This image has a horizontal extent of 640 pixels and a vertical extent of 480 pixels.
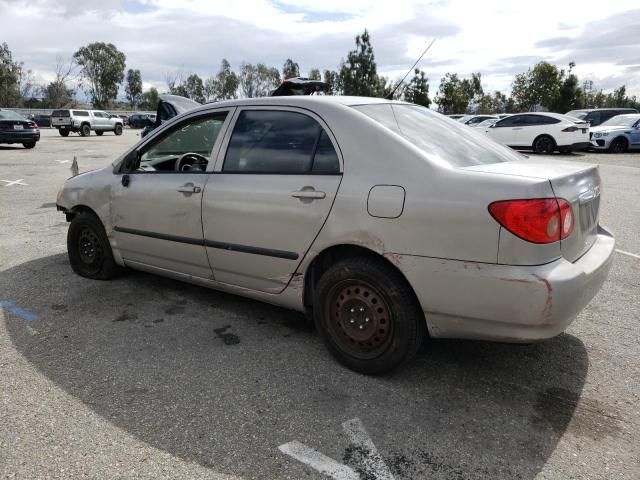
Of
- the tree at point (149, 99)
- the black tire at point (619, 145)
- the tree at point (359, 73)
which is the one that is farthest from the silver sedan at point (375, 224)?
the tree at point (149, 99)

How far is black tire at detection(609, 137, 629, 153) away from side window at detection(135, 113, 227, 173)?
1966 cm

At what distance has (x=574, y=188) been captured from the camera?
2.64 metres

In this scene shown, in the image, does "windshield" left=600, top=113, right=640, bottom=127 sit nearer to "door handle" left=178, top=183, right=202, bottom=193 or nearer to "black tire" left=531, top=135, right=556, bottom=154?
"black tire" left=531, top=135, right=556, bottom=154

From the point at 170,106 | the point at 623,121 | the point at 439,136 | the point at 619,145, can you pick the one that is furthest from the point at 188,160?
the point at 623,121

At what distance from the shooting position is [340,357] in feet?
9.95

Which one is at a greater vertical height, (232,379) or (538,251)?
(538,251)

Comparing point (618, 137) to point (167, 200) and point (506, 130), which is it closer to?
point (506, 130)

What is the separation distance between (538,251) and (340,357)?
129 centimetres

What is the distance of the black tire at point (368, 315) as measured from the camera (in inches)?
107

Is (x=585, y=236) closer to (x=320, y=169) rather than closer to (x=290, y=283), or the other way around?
(x=320, y=169)

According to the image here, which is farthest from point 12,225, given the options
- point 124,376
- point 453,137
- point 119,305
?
point 453,137

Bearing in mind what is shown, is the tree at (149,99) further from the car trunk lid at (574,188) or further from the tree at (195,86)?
the car trunk lid at (574,188)

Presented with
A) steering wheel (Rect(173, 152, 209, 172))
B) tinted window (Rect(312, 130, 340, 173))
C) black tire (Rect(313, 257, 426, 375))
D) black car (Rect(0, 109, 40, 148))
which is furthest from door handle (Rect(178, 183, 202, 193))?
black car (Rect(0, 109, 40, 148))

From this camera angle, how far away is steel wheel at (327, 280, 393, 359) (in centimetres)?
281
